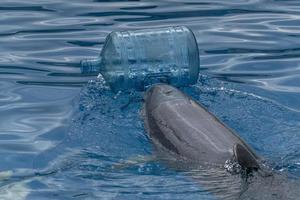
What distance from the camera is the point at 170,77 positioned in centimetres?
860

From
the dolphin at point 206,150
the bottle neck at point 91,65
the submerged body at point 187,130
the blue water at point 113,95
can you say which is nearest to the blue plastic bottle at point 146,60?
the bottle neck at point 91,65

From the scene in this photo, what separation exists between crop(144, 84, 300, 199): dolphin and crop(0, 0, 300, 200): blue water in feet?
0.38

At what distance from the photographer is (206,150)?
21.7ft

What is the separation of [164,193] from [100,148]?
1.07m

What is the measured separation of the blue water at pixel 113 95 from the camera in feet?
22.1

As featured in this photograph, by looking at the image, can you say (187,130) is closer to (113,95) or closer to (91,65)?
(113,95)

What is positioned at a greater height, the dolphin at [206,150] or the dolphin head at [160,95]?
the dolphin head at [160,95]

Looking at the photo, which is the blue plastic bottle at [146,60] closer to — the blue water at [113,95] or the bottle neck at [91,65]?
the bottle neck at [91,65]

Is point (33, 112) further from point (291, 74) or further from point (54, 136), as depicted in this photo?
point (291, 74)

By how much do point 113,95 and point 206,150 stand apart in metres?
2.08

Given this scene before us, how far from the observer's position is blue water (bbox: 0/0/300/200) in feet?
22.1

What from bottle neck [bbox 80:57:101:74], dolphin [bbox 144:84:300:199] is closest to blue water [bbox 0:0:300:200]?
dolphin [bbox 144:84:300:199]

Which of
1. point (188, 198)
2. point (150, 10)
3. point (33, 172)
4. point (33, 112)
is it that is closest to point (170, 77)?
point (33, 112)

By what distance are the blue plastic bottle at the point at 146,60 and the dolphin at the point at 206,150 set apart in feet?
1.98
